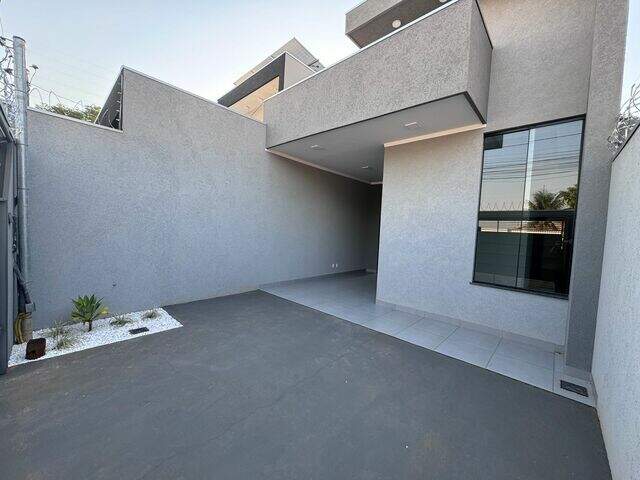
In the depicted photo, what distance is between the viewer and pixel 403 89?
361cm

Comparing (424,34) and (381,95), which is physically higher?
(424,34)

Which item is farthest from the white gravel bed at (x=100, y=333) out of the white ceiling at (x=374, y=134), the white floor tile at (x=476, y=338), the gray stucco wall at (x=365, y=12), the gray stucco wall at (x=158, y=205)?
the gray stucco wall at (x=365, y=12)

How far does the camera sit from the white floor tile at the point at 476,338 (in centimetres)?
372

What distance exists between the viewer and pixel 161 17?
17.3 ft

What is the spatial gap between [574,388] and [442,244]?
7.82 feet

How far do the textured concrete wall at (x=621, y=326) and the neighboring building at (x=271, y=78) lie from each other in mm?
7559

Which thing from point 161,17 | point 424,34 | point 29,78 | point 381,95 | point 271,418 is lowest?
point 271,418

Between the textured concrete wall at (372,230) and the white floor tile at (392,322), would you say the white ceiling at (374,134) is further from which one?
the white floor tile at (392,322)

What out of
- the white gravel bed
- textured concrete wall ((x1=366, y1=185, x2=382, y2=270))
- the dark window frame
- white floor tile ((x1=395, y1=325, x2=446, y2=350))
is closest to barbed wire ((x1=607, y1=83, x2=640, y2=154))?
the dark window frame

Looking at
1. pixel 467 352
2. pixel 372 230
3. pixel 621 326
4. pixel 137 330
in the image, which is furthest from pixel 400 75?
pixel 372 230

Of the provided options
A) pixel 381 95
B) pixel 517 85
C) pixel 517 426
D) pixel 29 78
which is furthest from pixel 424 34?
pixel 29 78

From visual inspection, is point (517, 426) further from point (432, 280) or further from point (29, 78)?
point (29, 78)

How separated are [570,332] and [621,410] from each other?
1.61 metres

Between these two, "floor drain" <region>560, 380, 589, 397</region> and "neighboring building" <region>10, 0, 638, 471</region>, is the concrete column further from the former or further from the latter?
"floor drain" <region>560, 380, 589, 397</region>
